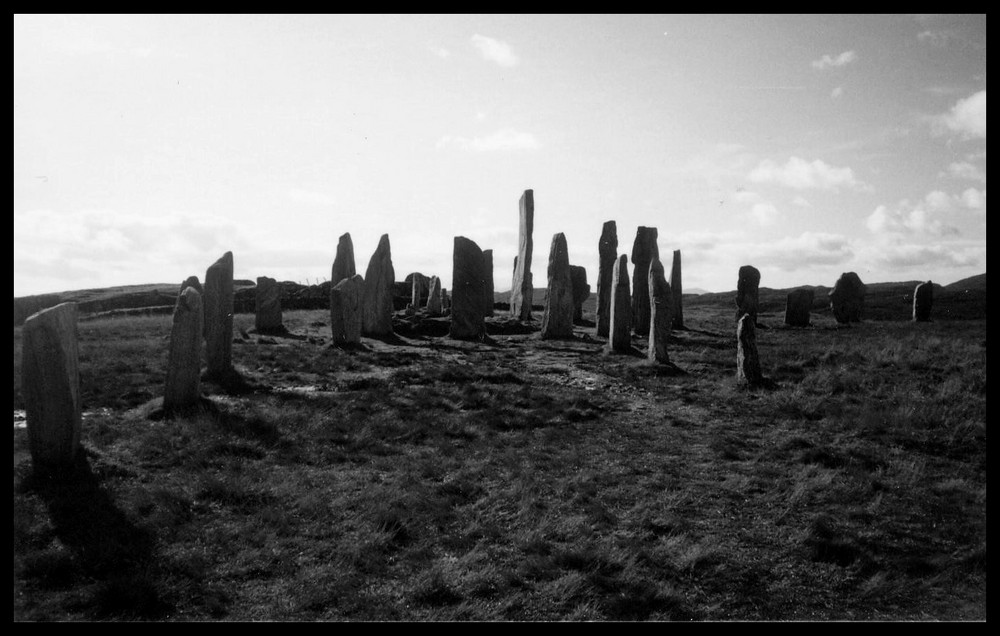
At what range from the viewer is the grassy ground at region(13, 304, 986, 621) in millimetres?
4469

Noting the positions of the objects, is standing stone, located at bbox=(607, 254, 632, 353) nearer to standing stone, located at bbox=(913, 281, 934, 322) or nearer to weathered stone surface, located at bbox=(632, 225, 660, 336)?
weathered stone surface, located at bbox=(632, 225, 660, 336)

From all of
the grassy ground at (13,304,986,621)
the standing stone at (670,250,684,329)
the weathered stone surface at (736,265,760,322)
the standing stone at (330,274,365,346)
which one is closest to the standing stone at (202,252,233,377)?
the grassy ground at (13,304,986,621)

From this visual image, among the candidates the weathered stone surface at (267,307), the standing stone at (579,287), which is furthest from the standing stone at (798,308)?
the weathered stone surface at (267,307)

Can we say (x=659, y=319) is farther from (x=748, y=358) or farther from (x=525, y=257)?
(x=525, y=257)

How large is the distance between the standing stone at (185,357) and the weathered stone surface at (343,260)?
45.9ft

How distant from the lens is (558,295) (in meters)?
→ 20.2

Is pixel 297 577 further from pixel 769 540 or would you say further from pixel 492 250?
pixel 492 250

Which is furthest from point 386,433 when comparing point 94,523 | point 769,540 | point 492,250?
point 492,250

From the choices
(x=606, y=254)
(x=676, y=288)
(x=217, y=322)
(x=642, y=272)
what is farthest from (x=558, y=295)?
(x=217, y=322)

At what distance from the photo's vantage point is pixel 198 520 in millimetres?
5664

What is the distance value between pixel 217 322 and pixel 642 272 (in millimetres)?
15167
